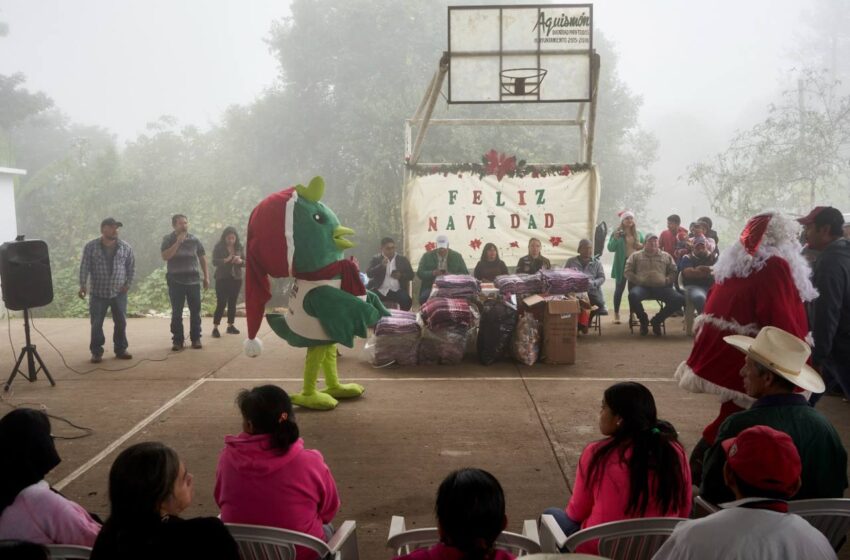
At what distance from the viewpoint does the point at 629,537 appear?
90.3 inches

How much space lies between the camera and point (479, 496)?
183 cm

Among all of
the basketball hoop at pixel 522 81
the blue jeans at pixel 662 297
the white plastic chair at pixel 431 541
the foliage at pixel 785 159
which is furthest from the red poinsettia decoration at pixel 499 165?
the foliage at pixel 785 159

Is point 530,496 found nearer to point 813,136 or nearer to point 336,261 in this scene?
point 336,261

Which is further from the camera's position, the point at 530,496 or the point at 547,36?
the point at 547,36

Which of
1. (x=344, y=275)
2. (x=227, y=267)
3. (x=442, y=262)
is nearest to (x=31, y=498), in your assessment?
(x=344, y=275)

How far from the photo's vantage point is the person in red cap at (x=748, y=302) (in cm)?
383

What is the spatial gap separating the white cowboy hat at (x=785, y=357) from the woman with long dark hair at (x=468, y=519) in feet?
5.33

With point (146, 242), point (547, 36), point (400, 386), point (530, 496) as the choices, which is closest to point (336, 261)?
point (400, 386)

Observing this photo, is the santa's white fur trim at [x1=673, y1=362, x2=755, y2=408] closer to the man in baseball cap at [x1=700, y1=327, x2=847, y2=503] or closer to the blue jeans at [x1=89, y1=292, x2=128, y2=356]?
the man in baseball cap at [x1=700, y1=327, x2=847, y2=503]

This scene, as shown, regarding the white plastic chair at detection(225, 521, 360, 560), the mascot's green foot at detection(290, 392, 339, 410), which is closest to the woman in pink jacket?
the white plastic chair at detection(225, 521, 360, 560)

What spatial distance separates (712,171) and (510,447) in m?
18.8

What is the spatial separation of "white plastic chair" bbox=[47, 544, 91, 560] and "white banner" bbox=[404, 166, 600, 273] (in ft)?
27.2

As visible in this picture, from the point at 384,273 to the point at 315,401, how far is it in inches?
146

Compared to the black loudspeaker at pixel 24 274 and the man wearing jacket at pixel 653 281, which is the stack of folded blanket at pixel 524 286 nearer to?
the man wearing jacket at pixel 653 281
